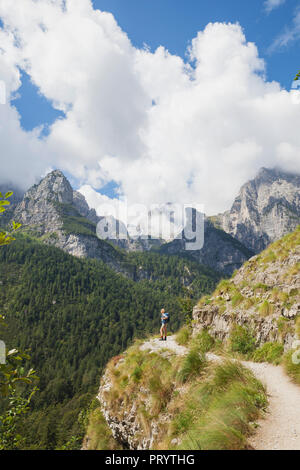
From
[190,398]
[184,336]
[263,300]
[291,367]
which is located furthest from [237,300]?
[190,398]

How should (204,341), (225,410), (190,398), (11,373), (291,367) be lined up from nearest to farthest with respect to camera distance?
(11,373) < (225,410) < (190,398) < (291,367) < (204,341)

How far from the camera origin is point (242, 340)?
38.1 ft

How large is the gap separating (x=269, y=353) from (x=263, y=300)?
10.9 feet

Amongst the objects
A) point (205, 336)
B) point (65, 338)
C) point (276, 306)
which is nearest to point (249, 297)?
point (276, 306)

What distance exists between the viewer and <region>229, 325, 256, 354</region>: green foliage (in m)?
11.2

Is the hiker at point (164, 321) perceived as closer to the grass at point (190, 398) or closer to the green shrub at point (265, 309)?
the grass at point (190, 398)

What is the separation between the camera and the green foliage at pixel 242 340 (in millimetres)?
11242

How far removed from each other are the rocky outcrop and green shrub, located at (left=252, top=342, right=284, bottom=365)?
327 mm

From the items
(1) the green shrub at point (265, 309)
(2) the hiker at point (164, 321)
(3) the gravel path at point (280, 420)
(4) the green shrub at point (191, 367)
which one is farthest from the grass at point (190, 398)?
(2) the hiker at point (164, 321)

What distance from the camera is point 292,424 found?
5.29 meters

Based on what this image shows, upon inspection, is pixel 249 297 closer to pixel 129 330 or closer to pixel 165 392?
pixel 165 392

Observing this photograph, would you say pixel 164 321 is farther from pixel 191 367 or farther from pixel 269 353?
pixel 191 367

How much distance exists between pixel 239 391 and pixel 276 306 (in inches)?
264

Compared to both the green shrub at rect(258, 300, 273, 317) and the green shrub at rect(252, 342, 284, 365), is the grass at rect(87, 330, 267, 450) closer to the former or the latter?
the green shrub at rect(252, 342, 284, 365)
